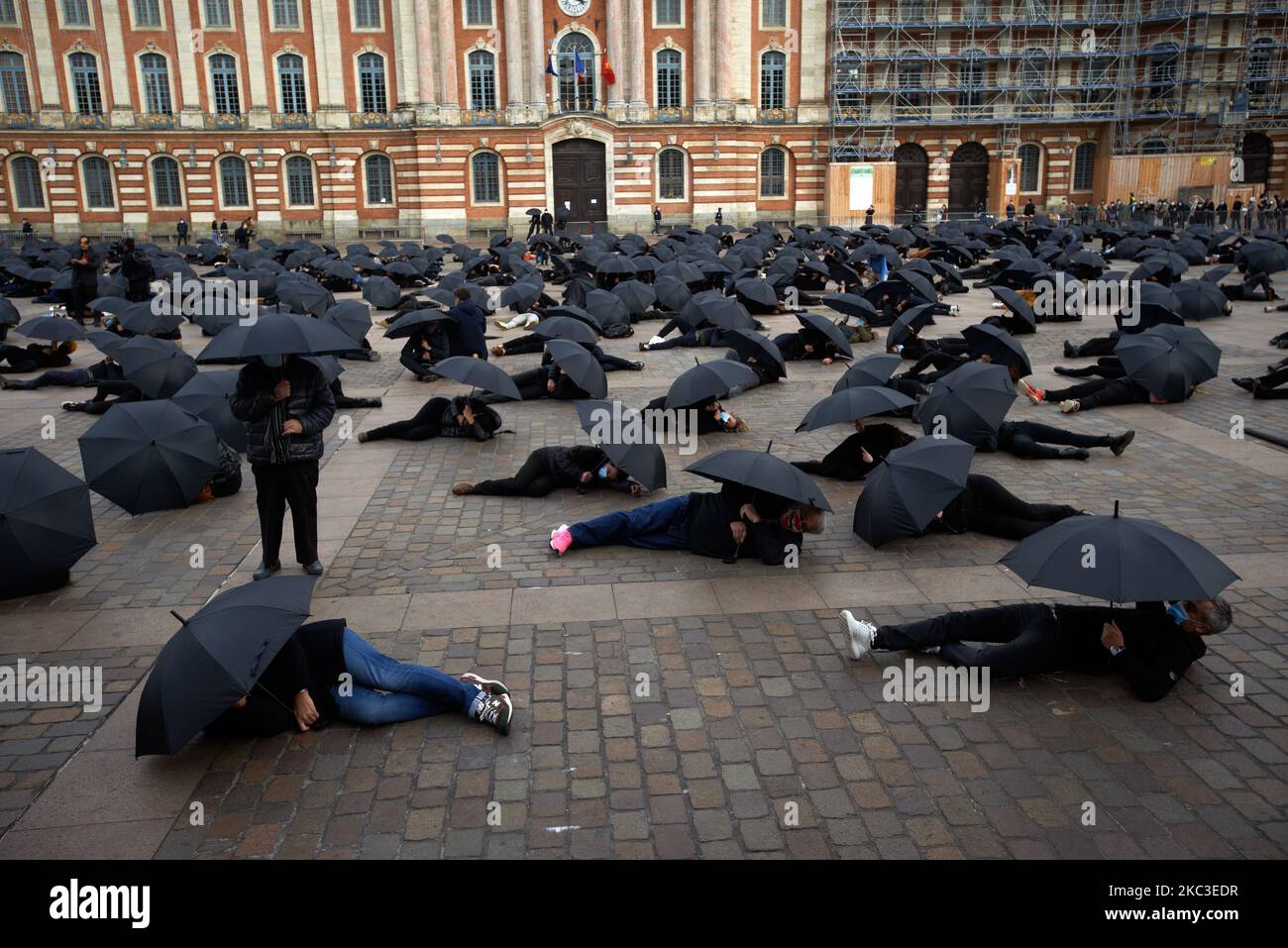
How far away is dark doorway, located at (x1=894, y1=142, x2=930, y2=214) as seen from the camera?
5297 centimetres

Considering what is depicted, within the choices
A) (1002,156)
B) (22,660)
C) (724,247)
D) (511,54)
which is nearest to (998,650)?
(22,660)

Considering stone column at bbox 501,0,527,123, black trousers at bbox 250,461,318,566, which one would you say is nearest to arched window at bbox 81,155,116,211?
stone column at bbox 501,0,527,123

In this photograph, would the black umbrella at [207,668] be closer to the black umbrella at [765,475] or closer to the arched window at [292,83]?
the black umbrella at [765,475]

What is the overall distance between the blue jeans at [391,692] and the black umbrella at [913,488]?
3.83 meters

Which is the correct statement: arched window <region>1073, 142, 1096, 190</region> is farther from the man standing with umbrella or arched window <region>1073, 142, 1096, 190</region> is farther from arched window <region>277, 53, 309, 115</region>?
the man standing with umbrella

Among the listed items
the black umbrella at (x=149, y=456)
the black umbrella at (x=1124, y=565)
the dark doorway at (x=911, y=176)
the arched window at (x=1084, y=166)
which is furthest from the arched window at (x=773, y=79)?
the black umbrella at (x=1124, y=565)

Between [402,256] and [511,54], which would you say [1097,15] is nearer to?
[511,54]

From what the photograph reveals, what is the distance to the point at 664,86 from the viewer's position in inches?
1981

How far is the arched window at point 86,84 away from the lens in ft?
158

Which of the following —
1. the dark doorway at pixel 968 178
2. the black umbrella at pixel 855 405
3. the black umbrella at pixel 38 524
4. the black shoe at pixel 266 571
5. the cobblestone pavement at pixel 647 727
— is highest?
the dark doorway at pixel 968 178

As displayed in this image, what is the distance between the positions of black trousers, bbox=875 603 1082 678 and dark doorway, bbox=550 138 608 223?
4538cm

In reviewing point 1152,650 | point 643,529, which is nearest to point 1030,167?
point 643,529

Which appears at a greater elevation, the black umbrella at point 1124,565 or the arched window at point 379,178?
the arched window at point 379,178
